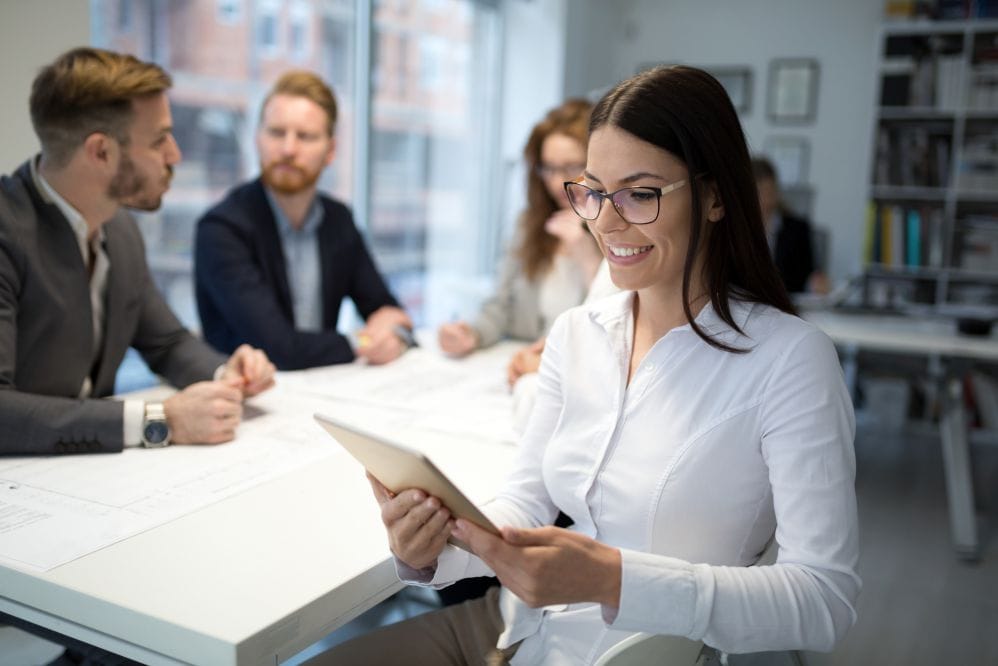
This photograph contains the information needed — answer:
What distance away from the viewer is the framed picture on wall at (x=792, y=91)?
5.55 metres

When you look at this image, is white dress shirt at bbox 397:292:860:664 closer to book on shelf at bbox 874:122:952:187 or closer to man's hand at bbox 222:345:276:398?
man's hand at bbox 222:345:276:398

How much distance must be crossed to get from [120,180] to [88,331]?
335mm

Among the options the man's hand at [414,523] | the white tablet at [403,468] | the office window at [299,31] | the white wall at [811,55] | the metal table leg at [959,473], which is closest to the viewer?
the white tablet at [403,468]

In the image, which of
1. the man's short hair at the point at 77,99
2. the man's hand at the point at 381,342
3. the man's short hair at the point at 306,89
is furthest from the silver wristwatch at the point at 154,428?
the man's short hair at the point at 306,89

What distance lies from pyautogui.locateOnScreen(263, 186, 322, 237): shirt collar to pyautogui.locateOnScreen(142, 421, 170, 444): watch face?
1.10 m

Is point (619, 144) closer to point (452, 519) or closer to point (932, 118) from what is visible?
point (452, 519)

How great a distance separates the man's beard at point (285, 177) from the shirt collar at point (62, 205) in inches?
32.5

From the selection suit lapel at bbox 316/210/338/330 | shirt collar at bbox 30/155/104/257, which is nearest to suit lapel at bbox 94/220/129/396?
shirt collar at bbox 30/155/104/257

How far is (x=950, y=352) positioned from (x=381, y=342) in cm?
200

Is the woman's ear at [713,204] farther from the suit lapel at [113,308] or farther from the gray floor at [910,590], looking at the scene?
the suit lapel at [113,308]

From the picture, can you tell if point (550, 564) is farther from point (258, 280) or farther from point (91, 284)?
point (258, 280)

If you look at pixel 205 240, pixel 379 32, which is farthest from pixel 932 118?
pixel 205 240

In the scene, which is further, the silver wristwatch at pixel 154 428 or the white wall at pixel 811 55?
the white wall at pixel 811 55

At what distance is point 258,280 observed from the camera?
246cm
